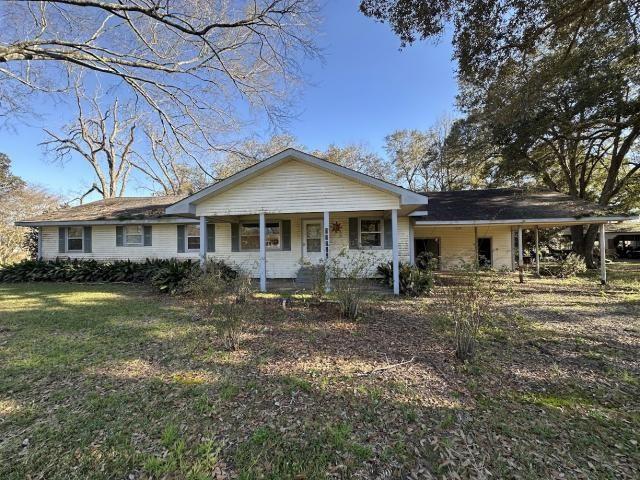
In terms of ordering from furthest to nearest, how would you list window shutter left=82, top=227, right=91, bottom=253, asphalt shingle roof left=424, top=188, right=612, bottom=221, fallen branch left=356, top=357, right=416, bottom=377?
window shutter left=82, top=227, right=91, bottom=253, asphalt shingle roof left=424, top=188, right=612, bottom=221, fallen branch left=356, top=357, right=416, bottom=377

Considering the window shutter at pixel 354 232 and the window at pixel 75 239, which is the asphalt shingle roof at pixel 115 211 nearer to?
the window at pixel 75 239

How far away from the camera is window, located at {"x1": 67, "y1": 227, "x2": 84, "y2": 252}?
590 inches

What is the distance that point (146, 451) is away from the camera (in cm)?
262

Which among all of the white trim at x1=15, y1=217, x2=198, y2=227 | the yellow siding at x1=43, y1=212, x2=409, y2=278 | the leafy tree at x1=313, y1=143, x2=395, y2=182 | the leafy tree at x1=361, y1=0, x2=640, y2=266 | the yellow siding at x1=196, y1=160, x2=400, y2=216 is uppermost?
the leafy tree at x1=313, y1=143, x2=395, y2=182

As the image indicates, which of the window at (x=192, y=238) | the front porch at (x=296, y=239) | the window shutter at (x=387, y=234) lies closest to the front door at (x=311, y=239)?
the front porch at (x=296, y=239)

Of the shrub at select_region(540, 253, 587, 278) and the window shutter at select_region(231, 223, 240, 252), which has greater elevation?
the window shutter at select_region(231, 223, 240, 252)

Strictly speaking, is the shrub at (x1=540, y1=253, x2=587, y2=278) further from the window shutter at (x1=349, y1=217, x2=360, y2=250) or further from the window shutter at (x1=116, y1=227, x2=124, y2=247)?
the window shutter at (x1=116, y1=227, x2=124, y2=247)

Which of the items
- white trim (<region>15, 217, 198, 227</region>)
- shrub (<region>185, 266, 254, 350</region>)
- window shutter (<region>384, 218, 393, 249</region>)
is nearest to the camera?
shrub (<region>185, 266, 254, 350</region>)

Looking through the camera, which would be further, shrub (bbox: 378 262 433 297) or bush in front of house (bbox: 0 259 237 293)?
bush in front of house (bbox: 0 259 237 293)

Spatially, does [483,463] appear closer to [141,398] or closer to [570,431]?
[570,431]

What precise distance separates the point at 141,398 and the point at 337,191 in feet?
25.7

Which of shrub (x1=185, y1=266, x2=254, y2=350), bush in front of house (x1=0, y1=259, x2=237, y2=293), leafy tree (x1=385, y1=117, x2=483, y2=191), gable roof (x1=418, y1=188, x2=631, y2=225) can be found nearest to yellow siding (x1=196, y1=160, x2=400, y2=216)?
bush in front of house (x1=0, y1=259, x2=237, y2=293)

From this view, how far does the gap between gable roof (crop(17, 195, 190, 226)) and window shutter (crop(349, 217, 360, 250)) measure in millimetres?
8409

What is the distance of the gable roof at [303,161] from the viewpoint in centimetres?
946
